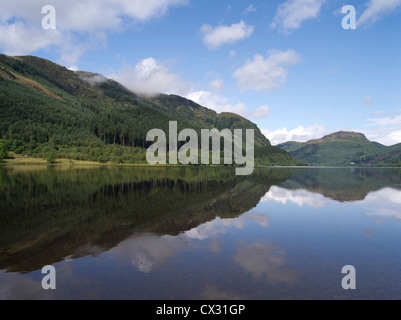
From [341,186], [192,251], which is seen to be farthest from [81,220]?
[341,186]

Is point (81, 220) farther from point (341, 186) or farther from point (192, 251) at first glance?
point (341, 186)

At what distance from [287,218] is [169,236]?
586 inches

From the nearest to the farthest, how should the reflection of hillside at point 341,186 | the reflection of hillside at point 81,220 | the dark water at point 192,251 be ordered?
1. the dark water at point 192,251
2. the reflection of hillside at point 81,220
3. the reflection of hillside at point 341,186

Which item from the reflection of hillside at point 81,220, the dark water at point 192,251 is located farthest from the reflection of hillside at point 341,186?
the reflection of hillside at point 81,220

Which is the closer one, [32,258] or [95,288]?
[95,288]

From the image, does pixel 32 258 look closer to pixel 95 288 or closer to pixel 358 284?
pixel 95 288

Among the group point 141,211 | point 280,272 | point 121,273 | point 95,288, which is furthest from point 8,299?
point 141,211

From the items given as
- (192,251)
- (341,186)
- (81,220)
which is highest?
(81,220)

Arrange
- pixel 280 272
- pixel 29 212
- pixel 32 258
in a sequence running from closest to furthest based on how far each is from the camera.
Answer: pixel 280 272, pixel 32 258, pixel 29 212

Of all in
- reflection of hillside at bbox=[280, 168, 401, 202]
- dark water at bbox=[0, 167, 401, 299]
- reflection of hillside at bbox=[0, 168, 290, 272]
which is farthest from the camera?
reflection of hillside at bbox=[280, 168, 401, 202]

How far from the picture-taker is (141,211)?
97.0ft

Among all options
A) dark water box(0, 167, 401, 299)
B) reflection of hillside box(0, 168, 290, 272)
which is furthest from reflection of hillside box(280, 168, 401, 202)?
reflection of hillside box(0, 168, 290, 272)

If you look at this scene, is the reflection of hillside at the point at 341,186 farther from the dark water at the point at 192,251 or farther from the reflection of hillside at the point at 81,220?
the reflection of hillside at the point at 81,220

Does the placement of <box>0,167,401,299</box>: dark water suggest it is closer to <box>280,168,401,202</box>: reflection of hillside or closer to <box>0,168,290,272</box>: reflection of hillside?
<box>0,168,290,272</box>: reflection of hillside
